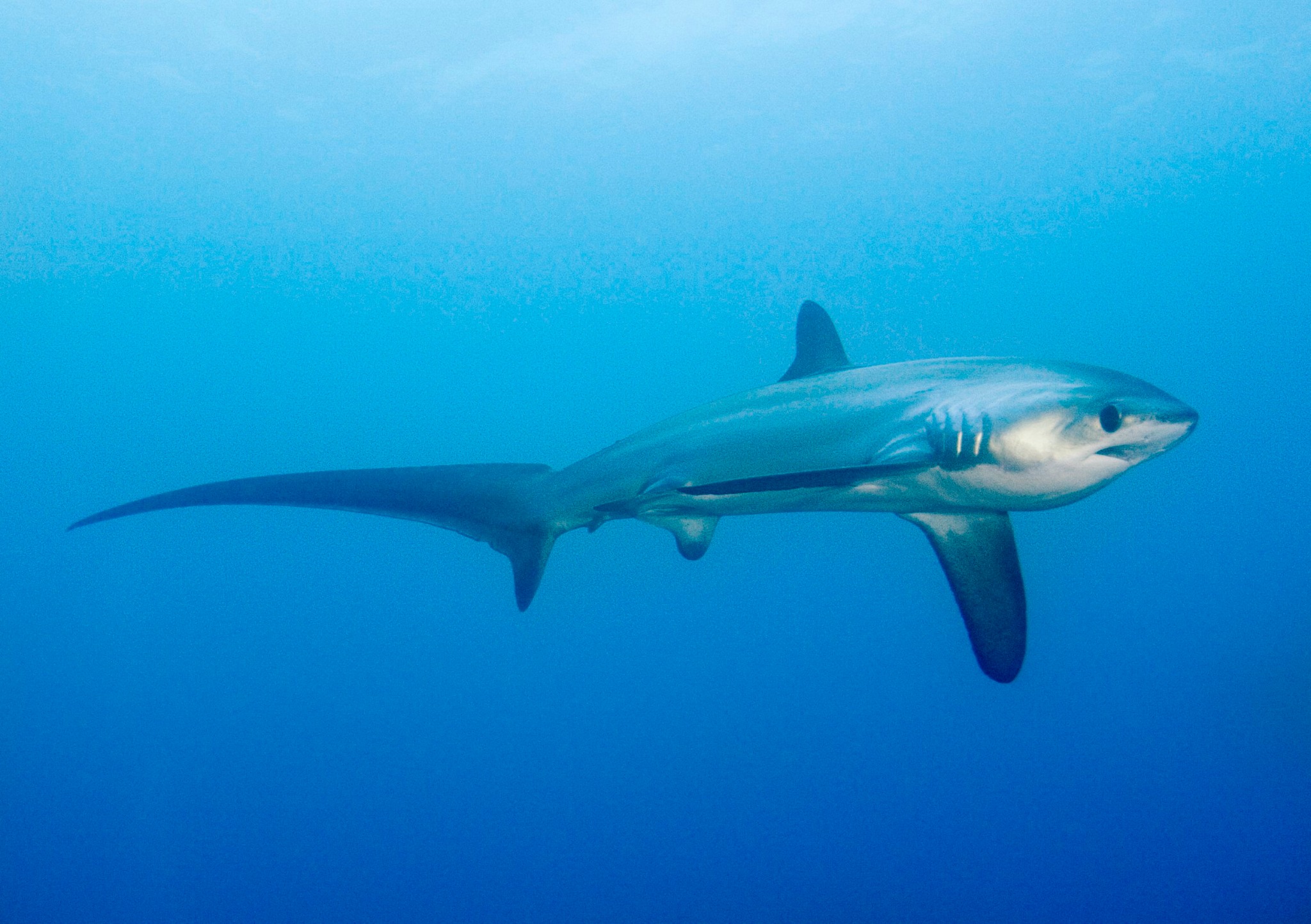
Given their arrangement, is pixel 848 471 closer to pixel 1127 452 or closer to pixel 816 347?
pixel 1127 452

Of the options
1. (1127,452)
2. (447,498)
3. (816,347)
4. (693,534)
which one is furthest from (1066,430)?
(447,498)

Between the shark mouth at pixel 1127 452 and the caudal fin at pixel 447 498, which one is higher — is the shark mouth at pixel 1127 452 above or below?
below

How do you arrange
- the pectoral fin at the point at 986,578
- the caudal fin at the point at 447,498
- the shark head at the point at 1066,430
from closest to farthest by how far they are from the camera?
the shark head at the point at 1066,430 → the pectoral fin at the point at 986,578 → the caudal fin at the point at 447,498

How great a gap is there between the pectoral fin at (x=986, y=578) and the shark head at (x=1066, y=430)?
730 millimetres

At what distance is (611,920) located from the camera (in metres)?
11.6

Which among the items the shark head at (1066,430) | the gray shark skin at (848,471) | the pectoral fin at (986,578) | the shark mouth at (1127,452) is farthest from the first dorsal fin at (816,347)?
the shark mouth at (1127,452)

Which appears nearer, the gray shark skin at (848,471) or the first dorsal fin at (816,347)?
the gray shark skin at (848,471)

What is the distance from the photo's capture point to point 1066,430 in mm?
2393

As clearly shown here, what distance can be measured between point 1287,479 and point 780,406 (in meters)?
42.4

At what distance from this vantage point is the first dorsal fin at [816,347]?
3578mm

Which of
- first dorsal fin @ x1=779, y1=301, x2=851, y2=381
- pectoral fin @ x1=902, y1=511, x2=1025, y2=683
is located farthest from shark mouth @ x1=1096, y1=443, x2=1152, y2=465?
first dorsal fin @ x1=779, y1=301, x2=851, y2=381

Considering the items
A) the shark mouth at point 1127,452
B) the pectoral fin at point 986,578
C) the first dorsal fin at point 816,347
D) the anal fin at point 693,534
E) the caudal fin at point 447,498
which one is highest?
the first dorsal fin at point 816,347

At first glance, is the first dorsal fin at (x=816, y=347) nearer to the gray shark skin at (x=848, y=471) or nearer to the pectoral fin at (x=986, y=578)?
the gray shark skin at (x=848, y=471)

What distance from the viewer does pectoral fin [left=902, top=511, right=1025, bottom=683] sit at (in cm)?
324
